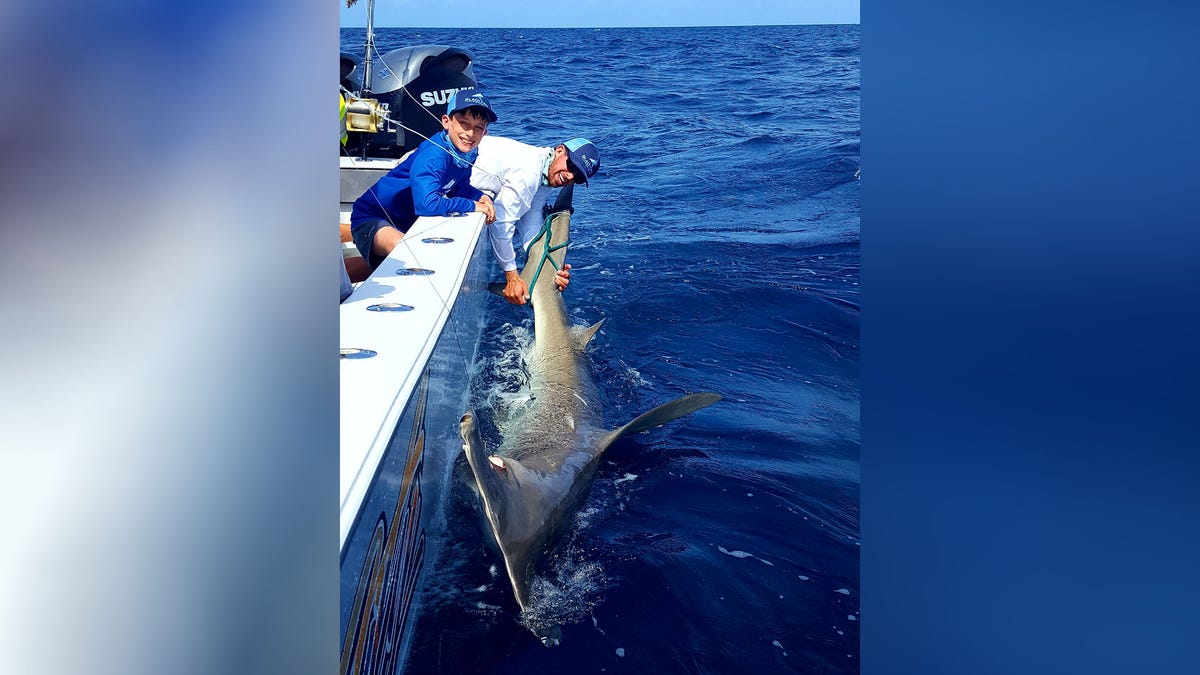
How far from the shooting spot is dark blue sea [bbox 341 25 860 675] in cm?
256

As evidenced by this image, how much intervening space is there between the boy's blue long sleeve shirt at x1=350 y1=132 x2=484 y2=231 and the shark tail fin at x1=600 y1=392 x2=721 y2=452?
1.69 m

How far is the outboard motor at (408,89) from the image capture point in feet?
22.8

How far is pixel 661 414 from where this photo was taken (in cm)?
344

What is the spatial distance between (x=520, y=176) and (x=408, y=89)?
252 centimetres

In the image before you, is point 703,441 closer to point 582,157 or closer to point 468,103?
point 582,157

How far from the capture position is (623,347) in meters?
5.00
